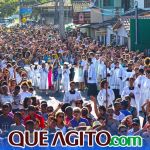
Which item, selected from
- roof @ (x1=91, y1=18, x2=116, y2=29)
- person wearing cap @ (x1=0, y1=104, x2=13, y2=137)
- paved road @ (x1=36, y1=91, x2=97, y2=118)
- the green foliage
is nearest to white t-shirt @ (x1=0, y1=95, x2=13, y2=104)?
person wearing cap @ (x1=0, y1=104, x2=13, y2=137)

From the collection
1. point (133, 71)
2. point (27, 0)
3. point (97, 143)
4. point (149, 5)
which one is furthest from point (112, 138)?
point (27, 0)

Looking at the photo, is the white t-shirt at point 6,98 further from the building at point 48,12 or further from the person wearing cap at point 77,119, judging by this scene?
the building at point 48,12

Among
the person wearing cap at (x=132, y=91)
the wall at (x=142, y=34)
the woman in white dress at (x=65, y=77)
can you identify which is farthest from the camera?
the wall at (x=142, y=34)

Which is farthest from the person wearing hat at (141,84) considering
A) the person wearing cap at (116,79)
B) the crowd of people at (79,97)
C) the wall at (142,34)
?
the wall at (142,34)

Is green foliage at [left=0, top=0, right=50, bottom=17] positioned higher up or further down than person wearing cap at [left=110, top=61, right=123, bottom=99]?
further down

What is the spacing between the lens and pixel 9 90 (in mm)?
15109

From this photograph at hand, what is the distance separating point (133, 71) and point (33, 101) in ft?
19.3

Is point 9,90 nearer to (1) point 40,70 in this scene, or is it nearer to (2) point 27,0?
(1) point 40,70

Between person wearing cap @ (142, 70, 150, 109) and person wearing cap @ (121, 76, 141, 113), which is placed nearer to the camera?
person wearing cap @ (121, 76, 141, 113)

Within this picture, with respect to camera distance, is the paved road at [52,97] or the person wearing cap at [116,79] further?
the paved road at [52,97]

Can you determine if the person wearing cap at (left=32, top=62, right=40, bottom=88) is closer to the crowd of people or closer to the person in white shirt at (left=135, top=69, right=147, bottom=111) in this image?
the crowd of people

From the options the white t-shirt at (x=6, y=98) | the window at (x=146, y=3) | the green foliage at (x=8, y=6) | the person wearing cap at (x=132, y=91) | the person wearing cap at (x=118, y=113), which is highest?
the window at (x=146, y=3)

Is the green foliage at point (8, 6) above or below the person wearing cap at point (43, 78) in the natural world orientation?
below

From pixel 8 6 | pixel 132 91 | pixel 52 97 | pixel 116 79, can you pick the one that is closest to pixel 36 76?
pixel 52 97
